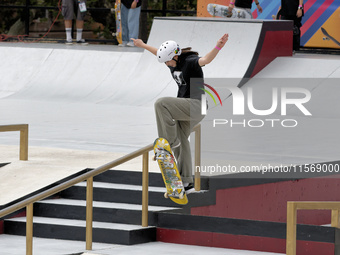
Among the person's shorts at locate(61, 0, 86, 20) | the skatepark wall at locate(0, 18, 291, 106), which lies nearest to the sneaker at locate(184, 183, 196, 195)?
the skatepark wall at locate(0, 18, 291, 106)

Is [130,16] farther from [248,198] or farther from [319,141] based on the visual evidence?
[248,198]

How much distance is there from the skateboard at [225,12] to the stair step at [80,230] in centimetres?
1063

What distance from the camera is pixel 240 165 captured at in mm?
10836

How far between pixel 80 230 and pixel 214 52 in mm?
2420

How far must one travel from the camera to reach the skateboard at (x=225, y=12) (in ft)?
64.8

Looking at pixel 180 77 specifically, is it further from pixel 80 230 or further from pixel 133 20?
pixel 133 20

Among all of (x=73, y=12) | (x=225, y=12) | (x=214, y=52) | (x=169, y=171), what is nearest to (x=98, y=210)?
(x=169, y=171)

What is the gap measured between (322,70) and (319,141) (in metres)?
4.39

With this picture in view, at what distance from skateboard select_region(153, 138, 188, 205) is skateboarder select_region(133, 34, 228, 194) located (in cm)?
24

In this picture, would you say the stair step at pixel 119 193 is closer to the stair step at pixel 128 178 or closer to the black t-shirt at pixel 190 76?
the stair step at pixel 128 178

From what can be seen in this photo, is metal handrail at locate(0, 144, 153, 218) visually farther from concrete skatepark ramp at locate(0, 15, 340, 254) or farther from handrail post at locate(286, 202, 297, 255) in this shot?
concrete skatepark ramp at locate(0, 15, 340, 254)

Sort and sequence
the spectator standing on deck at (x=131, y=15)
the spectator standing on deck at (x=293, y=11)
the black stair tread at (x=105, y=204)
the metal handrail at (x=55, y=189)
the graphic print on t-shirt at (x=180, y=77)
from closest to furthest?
the metal handrail at (x=55, y=189) → the graphic print on t-shirt at (x=180, y=77) → the black stair tread at (x=105, y=204) → the spectator standing on deck at (x=293, y=11) → the spectator standing on deck at (x=131, y=15)

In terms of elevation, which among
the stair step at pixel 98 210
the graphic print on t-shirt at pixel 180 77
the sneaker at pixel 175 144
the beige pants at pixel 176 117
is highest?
the graphic print on t-shirt at pixel 180 77

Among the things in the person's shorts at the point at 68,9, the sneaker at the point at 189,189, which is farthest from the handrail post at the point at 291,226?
the person's shorts at the point at 68,9
